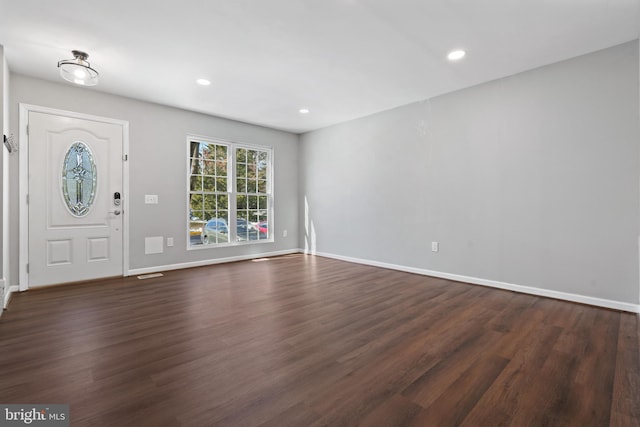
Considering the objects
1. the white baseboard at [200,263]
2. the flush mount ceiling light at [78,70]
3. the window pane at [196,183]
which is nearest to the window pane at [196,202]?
the window pane at [196,183]

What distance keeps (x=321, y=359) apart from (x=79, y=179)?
406 centimetres

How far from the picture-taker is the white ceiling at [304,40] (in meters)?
2.37

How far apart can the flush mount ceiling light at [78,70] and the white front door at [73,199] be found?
3.56 feet

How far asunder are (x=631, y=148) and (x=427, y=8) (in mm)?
2409

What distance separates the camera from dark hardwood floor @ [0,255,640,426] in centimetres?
149

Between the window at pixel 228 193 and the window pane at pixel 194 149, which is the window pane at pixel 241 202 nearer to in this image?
the window at pixel 228 193

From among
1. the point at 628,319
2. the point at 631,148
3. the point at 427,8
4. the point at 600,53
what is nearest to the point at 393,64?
the point at 427,8

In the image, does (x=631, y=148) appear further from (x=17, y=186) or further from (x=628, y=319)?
(x=17, y=186)

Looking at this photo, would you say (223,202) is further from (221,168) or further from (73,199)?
(73,199)

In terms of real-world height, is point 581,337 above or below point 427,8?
below

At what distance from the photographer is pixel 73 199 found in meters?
3.90

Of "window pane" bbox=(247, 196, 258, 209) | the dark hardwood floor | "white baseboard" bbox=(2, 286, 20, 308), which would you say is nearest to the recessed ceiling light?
the dark hardwood floor

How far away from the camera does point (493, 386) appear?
1685 millimetres

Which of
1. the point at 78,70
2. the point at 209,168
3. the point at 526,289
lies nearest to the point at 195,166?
the point at 209,168
